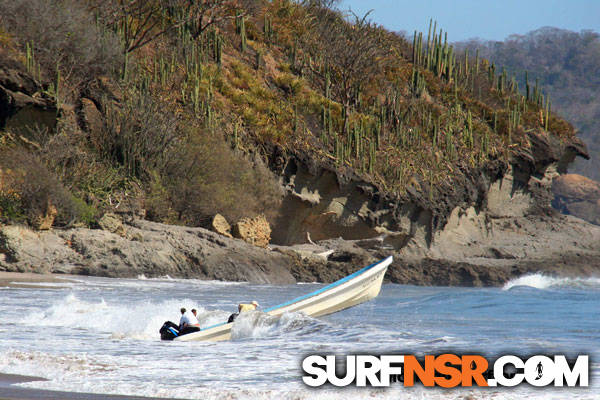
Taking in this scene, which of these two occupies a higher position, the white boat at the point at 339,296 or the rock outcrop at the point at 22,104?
the rock outcrop at the point at 22,104

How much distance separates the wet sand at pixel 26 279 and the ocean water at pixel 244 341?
0.57 meters

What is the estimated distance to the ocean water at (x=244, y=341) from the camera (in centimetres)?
611

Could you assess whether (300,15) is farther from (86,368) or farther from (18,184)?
(86,368)

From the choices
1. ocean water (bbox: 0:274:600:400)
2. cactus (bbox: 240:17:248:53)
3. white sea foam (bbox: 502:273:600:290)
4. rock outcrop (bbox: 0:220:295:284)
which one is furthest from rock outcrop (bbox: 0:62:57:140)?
white sea foam (bbox: 502:273:600:290)

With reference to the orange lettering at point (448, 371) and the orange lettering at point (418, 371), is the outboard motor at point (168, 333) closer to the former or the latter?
the orange lettering at point (418, 371)

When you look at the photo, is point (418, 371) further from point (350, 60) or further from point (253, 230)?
point (350, 60)

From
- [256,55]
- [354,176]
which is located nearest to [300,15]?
[256,55]

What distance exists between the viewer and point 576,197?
94.1 meters

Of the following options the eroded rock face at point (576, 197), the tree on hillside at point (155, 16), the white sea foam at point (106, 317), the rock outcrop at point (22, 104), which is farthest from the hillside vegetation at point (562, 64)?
the white sea foam at point (106, 317)

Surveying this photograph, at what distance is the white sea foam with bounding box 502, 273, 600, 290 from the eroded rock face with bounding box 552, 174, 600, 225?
212 ft

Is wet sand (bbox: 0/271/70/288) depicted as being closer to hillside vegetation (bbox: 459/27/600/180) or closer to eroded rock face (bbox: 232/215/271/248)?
eroded rock face (bbox: 232/215/271/248)

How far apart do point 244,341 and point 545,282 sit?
79.2ft

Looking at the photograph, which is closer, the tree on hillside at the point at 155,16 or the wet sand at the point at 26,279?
the wet sand at the point at 26,279

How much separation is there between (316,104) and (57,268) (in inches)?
738
